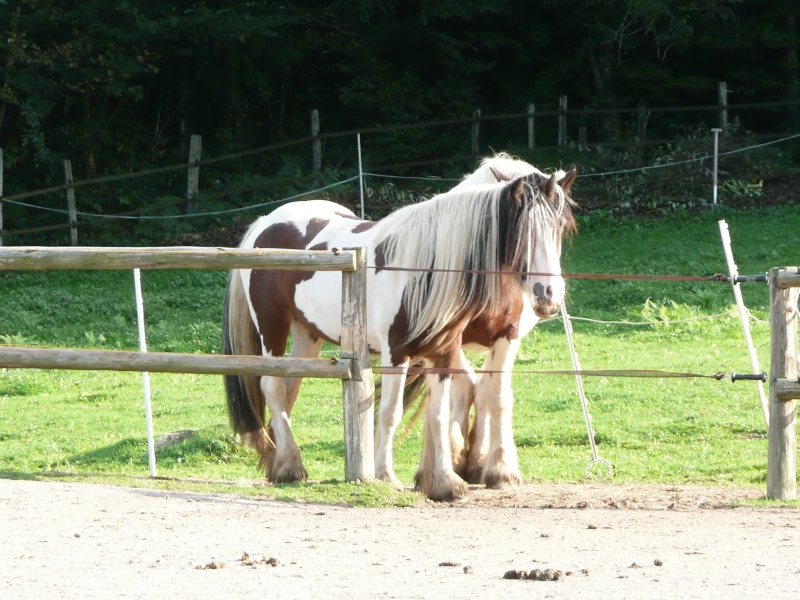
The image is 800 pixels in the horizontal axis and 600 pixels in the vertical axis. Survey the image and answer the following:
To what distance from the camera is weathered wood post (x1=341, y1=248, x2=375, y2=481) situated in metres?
5.84

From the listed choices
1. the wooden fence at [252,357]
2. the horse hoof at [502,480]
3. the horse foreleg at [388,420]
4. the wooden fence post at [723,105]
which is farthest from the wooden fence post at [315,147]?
the wooden fence at [252,357]

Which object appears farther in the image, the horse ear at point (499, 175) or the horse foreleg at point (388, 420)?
the horse ear at point (499, 175)

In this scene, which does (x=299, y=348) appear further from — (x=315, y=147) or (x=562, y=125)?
(x=562, y=125)

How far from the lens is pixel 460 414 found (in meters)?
6.94

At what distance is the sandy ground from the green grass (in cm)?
68

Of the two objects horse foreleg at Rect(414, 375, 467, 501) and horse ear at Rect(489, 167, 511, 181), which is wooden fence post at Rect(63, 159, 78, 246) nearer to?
horse ear at Rect(489, 167, 511, 181)

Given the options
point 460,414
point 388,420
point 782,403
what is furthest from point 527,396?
point 782,403

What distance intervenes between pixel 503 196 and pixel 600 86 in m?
16.4

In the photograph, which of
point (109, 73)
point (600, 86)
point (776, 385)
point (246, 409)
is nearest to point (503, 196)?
point (776, 385)

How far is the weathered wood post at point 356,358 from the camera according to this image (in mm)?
5836

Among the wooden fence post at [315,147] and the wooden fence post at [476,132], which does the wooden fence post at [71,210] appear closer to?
the wooden fence post at [315,147]

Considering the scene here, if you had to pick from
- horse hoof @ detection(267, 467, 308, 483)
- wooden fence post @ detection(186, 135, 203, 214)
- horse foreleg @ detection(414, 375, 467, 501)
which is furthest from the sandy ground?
wooden fence post @ detection(186, 135, 203, 214)

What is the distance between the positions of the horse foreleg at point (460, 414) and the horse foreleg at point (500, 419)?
0.70 feet

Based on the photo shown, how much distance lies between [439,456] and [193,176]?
1423 centimetres
